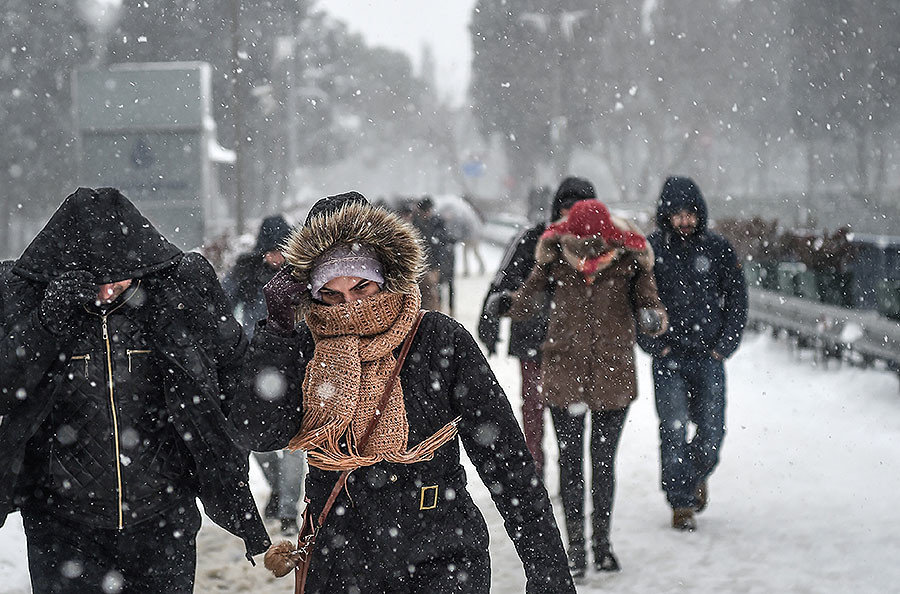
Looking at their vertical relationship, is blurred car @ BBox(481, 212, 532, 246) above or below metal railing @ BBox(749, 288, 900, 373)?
below

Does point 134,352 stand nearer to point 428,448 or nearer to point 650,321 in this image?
point 428,448

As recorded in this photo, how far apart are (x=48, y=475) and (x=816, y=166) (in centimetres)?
5637

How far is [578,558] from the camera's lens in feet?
18.2

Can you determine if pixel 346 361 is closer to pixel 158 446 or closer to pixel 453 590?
pixel 453 590

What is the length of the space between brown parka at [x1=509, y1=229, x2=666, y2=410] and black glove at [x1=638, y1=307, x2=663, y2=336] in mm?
38

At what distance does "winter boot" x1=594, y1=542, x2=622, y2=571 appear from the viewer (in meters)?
5.62

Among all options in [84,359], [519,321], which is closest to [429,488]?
[84,359]

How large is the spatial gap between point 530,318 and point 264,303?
1.59m

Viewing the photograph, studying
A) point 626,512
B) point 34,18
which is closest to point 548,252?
point 626,512

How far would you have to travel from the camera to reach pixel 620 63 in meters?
61.8

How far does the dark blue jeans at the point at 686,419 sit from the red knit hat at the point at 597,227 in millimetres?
935

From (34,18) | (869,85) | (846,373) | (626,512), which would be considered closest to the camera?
(626,512)

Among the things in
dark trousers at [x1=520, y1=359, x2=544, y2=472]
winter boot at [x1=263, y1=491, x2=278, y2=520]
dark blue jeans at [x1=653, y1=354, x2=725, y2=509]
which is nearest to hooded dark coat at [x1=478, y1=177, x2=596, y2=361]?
dark trousers at [x1=520, y1=359, x2=544, y2=472]

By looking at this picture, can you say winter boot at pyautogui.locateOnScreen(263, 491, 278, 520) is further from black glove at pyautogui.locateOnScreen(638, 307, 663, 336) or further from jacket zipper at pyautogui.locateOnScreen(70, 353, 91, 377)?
jacket zipper at pyautogui.locateOnScreen(70, 353, 91, 377)
